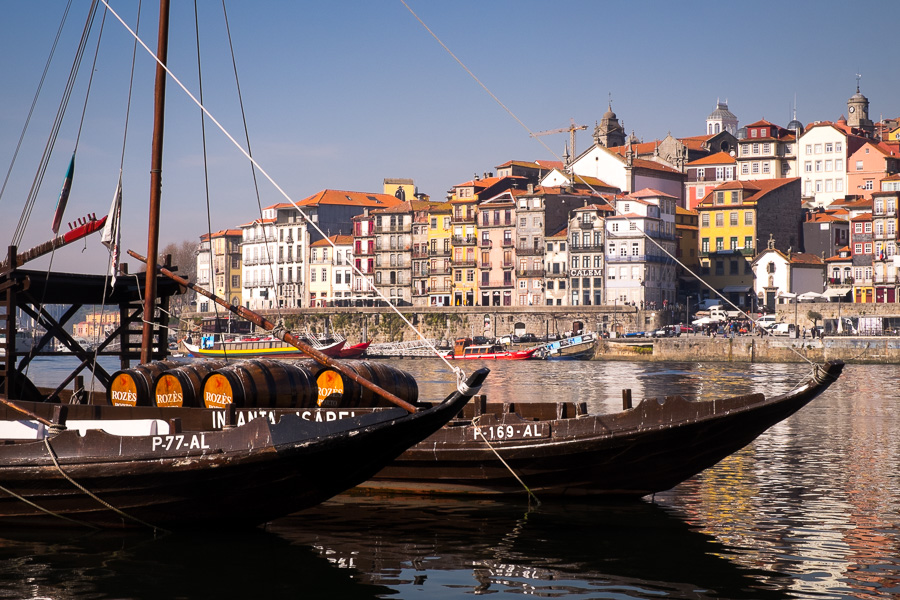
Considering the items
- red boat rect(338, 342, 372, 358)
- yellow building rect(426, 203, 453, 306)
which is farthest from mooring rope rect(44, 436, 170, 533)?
yellow building rect(426, 203, 453, 306)

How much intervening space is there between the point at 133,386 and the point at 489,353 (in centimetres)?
9493

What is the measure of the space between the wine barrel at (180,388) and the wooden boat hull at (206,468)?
384 centimetres

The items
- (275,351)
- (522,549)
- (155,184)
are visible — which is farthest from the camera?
(275,351)

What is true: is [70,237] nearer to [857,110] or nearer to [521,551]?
[521,551]

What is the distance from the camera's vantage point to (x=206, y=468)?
1673cm

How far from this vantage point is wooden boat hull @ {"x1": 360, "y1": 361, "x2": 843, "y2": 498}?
21.4m

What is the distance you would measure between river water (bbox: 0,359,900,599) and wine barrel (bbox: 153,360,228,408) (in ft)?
9.68

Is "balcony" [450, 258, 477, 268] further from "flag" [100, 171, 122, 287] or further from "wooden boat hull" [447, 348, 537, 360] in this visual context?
"flag" [100, 171, 122, 287]

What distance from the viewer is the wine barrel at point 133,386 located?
21719 millimetres

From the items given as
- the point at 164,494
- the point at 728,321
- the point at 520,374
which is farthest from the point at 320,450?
the point at 728,321

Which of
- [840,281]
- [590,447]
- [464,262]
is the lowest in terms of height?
[590,447]

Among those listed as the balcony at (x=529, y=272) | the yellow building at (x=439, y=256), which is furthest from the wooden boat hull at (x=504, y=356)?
the yellow building at (x=439, y=256)

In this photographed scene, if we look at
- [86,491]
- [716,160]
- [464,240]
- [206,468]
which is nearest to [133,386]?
[86,491]

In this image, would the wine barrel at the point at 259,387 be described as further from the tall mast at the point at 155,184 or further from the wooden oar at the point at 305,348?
the tall mast at the point at 155,184
